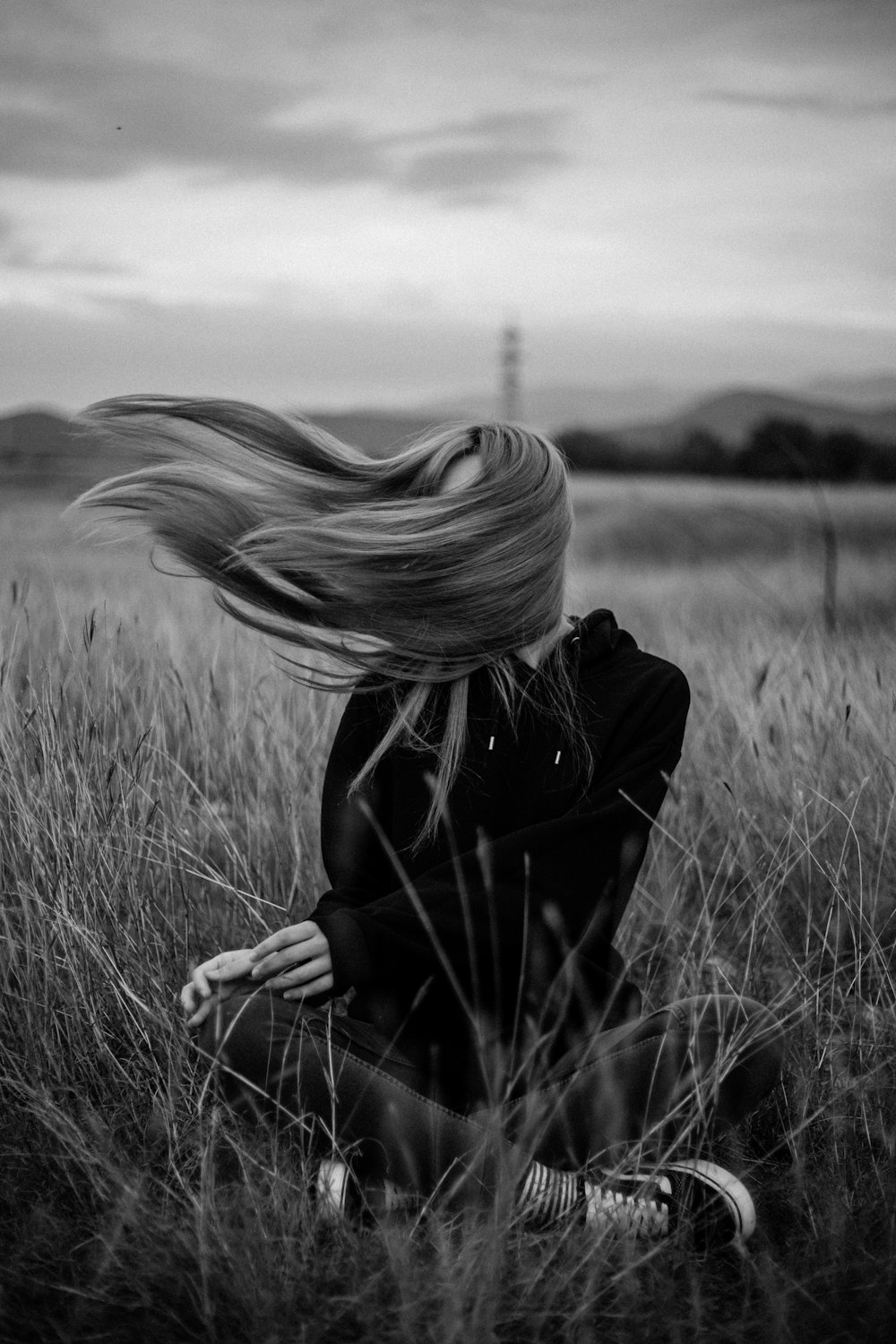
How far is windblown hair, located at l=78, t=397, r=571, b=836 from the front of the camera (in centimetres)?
187

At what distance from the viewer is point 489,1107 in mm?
1553

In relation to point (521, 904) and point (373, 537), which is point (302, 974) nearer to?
point (521, 904)

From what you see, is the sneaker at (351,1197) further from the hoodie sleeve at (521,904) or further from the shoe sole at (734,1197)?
the shoe sole at (734,1197)

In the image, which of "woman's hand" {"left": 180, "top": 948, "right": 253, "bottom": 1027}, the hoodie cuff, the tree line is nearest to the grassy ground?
"woman's hand" {"left": 180, "top": 948, "right": 253, "bottom": 1027}

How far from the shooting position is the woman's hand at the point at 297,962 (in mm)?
1538

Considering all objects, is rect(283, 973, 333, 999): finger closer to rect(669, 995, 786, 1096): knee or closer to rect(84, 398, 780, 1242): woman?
rect(84, 398, 780, 1242): woman

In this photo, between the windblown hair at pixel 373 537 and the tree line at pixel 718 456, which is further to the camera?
the tree line at pixel 718 456

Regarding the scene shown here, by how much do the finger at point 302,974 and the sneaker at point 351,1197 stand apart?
0.80 ft

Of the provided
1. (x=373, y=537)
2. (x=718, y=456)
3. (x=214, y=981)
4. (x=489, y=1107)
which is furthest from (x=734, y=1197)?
(x=718, y=456)

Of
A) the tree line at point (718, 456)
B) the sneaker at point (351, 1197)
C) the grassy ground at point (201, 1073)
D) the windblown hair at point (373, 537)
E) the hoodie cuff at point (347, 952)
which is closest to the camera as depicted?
the grassy ground at point (201, 1073)

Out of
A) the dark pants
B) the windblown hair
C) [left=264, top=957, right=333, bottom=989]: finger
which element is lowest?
the dark pants

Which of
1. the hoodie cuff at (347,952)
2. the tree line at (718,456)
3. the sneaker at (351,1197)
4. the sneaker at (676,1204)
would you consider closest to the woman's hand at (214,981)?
the hoodie cuff at (347,952)

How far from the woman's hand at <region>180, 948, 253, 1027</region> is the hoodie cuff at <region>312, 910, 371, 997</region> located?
0.40 feet

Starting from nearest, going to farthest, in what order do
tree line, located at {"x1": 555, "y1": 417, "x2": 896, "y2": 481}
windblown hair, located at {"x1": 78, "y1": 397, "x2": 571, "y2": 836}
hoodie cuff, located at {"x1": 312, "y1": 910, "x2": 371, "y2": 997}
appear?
hoodie cuff, located at {"x1": 312, "y1": 910, "x2": 371, "y2": 997} → windblown hair, located at {"x1": 78, "y1": 397, "x2": 571, "y2": 836} → tree line, located at {"x1": 555, "y1": 417, "x2": 896, "y2": 481}
